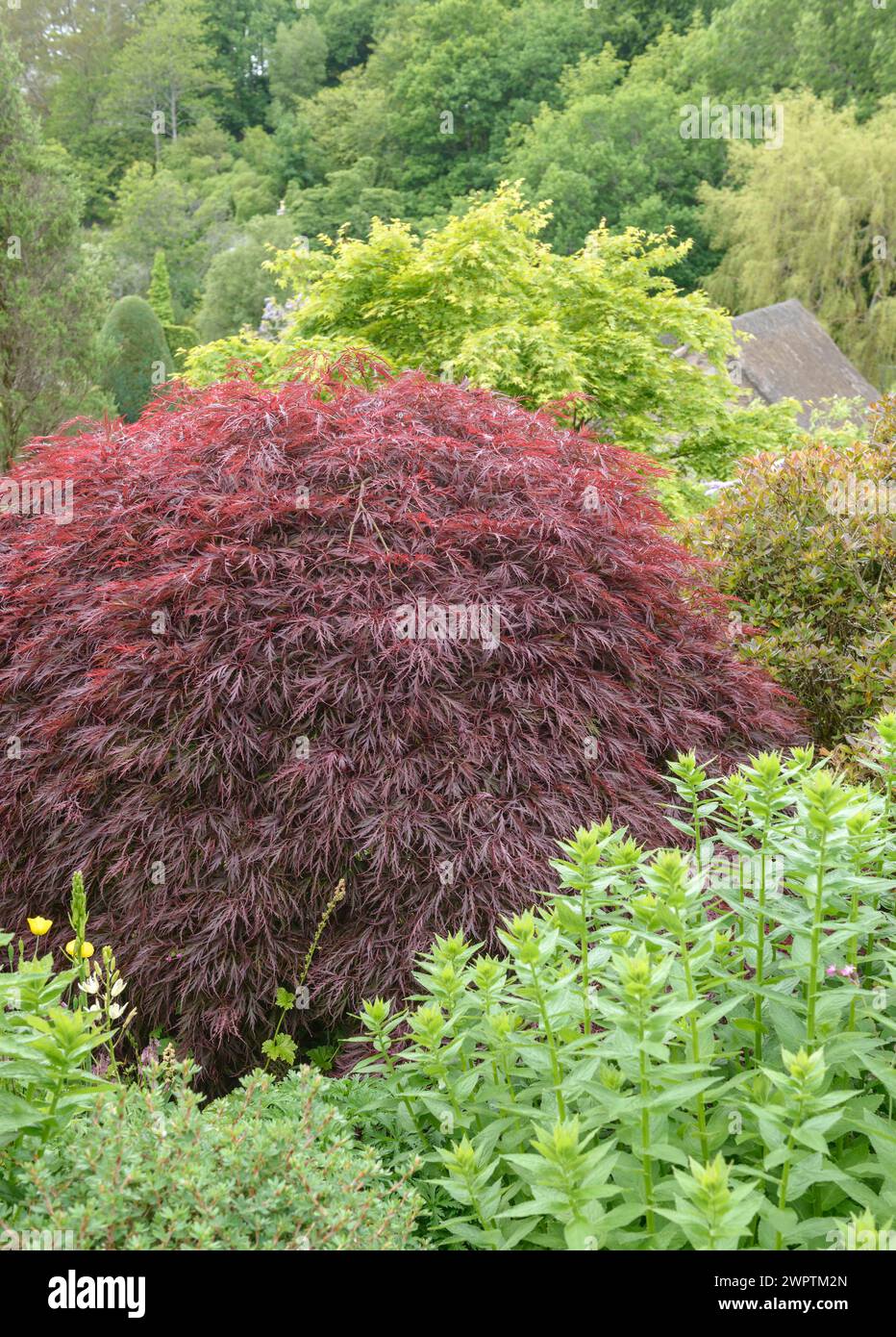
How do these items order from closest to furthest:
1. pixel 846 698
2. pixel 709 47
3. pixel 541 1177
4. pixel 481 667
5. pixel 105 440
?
pixel 541 1177, pixel 481 667, pixel 105 440, pixel 846 698, pixel 709 47

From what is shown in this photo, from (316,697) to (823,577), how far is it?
2.38 m

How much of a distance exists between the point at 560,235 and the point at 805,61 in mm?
9892

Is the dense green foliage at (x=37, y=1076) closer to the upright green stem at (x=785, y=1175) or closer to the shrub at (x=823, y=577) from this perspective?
the upright green stem at (x=785, y=1175)

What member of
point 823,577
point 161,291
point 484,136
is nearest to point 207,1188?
point 823,577

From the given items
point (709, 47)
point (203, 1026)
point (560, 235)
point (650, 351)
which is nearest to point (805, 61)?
point (709, 47)

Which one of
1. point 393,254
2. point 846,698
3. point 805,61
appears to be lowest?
point 846,698

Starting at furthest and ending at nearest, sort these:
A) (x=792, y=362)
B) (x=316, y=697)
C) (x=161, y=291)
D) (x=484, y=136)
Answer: (x=484, y=136) < (x=161, y=291) < (x=792, y=362) < (x=316, y=697)

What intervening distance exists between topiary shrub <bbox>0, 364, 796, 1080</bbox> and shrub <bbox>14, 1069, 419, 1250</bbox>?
3.03ft

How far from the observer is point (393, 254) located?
9188 millimetres

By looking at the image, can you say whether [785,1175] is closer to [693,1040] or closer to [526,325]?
[693,1040]

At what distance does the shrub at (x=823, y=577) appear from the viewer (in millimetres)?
4168

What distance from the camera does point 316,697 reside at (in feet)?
9.34

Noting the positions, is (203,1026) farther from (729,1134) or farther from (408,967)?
(729,1134)

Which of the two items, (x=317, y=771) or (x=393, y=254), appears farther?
(x=393, y=254)
